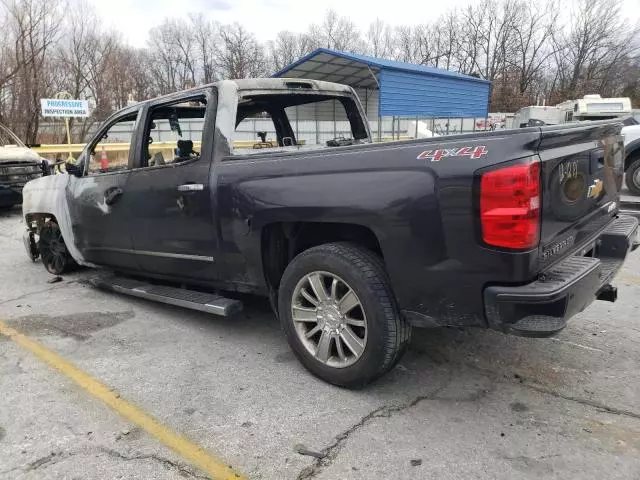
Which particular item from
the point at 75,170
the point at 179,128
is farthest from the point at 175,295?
the point at 75,170

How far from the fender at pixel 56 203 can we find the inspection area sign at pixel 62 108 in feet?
42.7

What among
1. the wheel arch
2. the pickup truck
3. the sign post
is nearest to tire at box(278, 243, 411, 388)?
the pickup truck

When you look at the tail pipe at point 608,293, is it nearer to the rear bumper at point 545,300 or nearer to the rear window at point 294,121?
the rear bumper at point 545,300

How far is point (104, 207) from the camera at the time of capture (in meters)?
4.67

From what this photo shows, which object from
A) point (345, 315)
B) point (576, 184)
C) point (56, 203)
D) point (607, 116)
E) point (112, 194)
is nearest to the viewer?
point (576, 184)

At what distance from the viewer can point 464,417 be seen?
285 cm

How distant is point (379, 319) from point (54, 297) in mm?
3909

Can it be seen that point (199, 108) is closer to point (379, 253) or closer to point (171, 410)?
point (379, 253)

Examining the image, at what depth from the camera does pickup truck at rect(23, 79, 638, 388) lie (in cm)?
242

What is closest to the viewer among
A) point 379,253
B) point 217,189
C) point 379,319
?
point 379,319

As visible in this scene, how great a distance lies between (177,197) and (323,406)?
1.91 m

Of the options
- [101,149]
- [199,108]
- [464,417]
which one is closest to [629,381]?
[464,417]

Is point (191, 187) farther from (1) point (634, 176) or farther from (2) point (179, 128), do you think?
(1) point (634, 176)

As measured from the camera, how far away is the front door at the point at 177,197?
12.3ft
